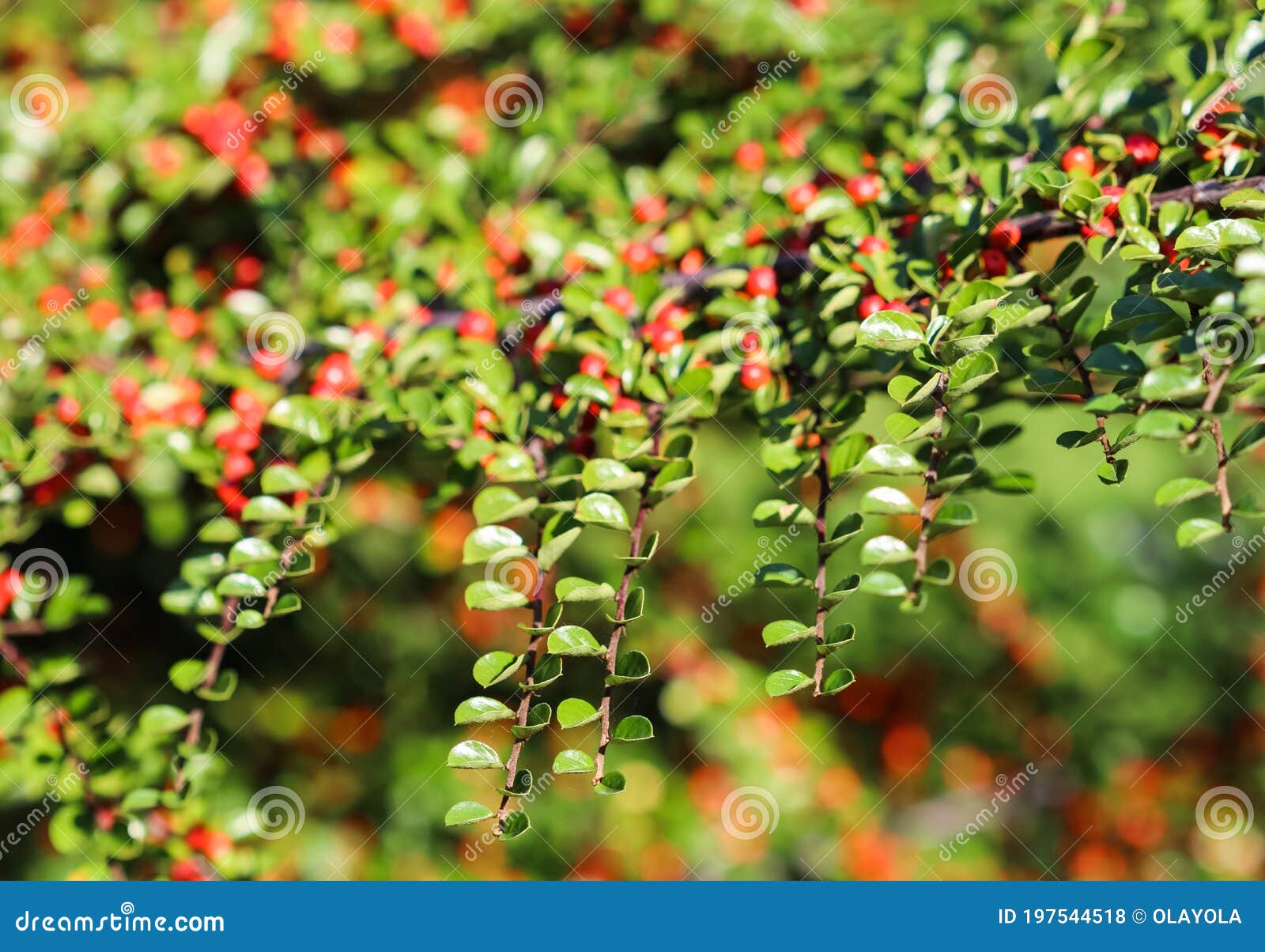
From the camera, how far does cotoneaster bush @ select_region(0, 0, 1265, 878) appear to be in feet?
2.83

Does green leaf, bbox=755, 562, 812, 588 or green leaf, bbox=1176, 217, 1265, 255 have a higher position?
green leaf, bbox=1176, 217, 1265, 255

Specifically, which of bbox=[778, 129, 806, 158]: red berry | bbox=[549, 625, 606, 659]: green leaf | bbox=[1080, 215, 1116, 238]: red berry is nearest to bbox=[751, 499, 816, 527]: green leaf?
bbox=[549, 625, 606, 659]: green leaf

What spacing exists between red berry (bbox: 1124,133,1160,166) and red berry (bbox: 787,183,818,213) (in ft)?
1.21

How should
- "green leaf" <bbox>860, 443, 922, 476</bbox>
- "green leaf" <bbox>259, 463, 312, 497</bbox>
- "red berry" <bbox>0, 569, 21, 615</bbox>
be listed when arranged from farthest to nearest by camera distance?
"red berry" <bbox>0, 569, 21, 615</bbox>, "green leaf" <bbox>259, 463, 312, 497</bbox>, "green leaf" <bbox>860, 443, 922, 476</bbox>

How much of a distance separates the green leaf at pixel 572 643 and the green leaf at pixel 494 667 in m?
0.06

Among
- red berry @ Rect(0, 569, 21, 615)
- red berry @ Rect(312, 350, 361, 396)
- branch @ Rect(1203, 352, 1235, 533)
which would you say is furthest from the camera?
red berry @ Rect(0, 569, 21, 615)

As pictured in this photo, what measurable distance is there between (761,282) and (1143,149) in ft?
1.53

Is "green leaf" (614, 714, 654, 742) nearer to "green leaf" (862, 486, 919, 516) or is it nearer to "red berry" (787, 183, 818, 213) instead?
"green leaf" (862, 486, 919, 516)

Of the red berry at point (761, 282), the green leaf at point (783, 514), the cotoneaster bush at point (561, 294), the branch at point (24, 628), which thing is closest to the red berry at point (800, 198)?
the cotoneaster bush at point (561, 294)

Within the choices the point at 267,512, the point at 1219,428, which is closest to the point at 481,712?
the point at 267,512

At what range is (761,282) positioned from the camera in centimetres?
106

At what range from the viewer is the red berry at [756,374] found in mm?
1021

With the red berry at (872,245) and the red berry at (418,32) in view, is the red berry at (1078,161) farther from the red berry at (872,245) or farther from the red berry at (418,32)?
the red berry at (418,32)

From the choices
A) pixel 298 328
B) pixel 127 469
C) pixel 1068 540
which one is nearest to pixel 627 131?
pixel 298 328
